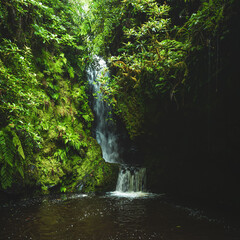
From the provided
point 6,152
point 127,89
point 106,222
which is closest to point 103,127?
point 127,89

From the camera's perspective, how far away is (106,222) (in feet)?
10.6

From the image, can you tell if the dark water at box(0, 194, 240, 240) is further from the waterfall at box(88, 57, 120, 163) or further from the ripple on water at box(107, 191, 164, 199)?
the waterfall at box(88, 57, 120, 163)

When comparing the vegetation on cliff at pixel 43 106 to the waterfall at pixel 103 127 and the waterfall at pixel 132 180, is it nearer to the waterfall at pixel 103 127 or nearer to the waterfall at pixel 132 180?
the waterfall at pixel 132 180

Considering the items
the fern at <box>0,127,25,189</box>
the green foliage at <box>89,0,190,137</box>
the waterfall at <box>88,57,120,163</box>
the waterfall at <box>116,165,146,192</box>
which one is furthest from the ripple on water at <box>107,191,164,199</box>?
the waterfall at <box>88,57,120,163</box>

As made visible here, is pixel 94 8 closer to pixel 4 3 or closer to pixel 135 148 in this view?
pixel 4 3

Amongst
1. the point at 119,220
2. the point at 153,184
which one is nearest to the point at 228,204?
the point at 119,220

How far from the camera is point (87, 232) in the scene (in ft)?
9.14

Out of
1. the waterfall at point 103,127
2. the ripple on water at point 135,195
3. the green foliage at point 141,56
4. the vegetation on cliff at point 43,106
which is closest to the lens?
the vegetation on cliff at point 43,106

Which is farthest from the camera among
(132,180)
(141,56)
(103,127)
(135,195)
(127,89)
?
(103,127)

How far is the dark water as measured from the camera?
8.72 ft

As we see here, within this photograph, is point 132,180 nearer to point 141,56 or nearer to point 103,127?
point 103,127

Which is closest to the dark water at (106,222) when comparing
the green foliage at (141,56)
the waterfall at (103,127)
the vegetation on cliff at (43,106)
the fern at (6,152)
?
the fern at (6,152)

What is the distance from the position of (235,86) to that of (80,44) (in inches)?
327

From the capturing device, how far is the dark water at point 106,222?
2.66m
